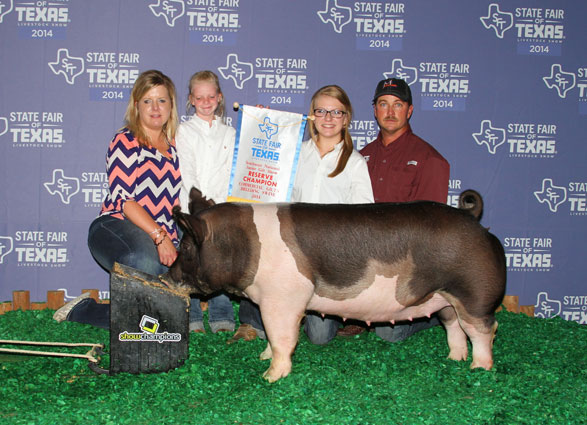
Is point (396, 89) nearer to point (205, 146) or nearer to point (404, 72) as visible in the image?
point (404, 72)

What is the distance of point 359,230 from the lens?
3.31 m

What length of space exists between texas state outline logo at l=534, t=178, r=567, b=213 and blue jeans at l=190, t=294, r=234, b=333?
376 cm

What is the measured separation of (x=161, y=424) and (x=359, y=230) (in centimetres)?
165

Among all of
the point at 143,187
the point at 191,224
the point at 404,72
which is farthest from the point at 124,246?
the point at 404,72

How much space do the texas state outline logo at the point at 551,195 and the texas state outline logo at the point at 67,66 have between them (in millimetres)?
5266

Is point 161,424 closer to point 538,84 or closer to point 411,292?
point 411,292

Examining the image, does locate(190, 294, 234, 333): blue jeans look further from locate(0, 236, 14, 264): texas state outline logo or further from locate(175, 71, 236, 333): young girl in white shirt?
locate(0, 236, 14, 264): texas state outline logo

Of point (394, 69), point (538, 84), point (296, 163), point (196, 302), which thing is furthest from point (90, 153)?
point (538, 84)

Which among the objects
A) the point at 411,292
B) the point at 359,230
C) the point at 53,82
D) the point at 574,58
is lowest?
the point at 411,292

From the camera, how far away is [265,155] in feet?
13.2

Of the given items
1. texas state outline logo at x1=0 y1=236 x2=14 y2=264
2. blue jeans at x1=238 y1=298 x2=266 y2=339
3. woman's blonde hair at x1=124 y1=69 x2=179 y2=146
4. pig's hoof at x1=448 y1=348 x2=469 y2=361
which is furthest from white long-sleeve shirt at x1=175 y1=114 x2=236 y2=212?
texas state outline logo at x1=0 y1=236 x2=14 y2=264

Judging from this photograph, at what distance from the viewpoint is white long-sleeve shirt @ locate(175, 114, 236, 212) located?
14.0 ft

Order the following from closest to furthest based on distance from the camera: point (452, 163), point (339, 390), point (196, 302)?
point (339, 390), point (196, 302), point (452, 163)

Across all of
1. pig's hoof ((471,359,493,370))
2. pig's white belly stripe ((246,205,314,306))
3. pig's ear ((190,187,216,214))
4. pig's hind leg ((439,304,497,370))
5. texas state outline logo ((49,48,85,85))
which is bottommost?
pig's hoof ((471,359,493,370))
